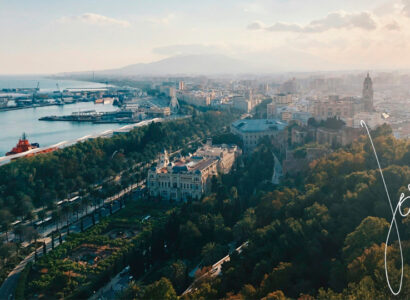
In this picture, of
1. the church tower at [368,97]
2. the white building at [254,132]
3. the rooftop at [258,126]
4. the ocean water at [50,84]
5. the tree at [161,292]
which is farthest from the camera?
the ocean water at [50,84]

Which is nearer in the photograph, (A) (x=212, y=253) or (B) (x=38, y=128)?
(A) (x=212, y=253)

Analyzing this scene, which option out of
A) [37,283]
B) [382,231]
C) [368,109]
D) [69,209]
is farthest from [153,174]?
[368,109]

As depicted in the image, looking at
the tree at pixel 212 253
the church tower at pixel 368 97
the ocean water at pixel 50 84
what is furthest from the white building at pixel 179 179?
the ocean water at pixel 50 84

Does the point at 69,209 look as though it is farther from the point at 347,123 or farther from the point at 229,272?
the point at 347,123

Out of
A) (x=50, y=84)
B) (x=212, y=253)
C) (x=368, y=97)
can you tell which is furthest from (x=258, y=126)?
(x=50, y=84)

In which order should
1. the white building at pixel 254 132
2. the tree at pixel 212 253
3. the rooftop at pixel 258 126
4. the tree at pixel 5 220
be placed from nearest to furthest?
1. the tree at pixel 212 253
2. the tree at pixel 5 220
3. the white building at pixel 254 132
4. the rooftop at pixel 258 126

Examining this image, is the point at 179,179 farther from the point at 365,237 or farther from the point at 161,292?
the point at 365,237

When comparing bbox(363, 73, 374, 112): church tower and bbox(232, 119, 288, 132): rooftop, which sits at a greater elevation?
bbox(363, 73, 374, 112): church tower

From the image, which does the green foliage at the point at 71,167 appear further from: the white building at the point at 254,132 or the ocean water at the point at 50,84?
the ocean water at the point at 50,84

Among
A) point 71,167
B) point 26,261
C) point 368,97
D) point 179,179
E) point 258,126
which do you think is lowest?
point 26,261

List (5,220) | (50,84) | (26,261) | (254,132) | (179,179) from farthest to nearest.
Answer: (50,84) < (254,132) < (179,179) < (5,220) < (26,261)

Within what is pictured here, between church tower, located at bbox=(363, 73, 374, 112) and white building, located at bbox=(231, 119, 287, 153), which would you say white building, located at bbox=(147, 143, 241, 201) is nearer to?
white building, located at bbox=(231, 119, 287, 153)

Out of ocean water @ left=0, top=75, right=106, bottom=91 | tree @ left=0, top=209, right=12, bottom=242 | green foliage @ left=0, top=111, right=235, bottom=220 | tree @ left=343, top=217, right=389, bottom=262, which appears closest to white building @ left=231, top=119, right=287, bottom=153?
green foliage @ left=0, top=111, right=235, bottom=220
